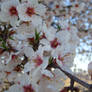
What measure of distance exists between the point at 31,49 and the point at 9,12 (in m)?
0.48

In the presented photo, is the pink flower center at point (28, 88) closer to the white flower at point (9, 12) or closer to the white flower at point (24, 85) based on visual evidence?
the white flower at point (24, 85)

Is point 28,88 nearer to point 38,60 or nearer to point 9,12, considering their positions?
point 38,60

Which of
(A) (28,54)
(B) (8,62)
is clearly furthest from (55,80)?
(B) (8,62)

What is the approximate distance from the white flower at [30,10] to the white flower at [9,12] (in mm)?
67

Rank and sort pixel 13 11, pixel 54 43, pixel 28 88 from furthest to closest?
pixel 13 11 < pixel 54 43 < pixel 28 88

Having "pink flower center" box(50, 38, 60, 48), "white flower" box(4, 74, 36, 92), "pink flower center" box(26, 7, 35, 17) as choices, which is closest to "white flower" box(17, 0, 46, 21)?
"pink flower center" box(26, 7, 35, 17)

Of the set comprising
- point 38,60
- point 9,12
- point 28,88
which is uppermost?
point 9,12

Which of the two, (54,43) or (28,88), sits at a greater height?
(54,43)

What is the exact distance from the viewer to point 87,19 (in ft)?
20.6

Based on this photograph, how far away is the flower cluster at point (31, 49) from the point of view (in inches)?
37.5

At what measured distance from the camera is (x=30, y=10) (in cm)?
134

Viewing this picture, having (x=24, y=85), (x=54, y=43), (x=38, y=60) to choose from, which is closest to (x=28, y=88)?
(x=24, y=85)

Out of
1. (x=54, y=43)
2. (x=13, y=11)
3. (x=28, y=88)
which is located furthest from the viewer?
(x=13, y=11)

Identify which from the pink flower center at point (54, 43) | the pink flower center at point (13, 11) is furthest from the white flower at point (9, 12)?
the pink flower center at point (54, 43)
